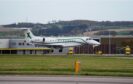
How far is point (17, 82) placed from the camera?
1952 centimetres

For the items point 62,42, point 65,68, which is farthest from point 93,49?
point 65,68

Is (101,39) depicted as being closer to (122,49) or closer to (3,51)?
(122,49)

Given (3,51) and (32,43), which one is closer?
(3,51)

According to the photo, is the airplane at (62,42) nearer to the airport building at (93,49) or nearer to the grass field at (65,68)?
the airport building at (93,49)

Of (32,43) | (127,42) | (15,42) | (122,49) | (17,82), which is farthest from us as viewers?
(15,42)

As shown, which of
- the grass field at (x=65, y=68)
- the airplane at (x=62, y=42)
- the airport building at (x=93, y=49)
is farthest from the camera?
the airplane at (x=62, y=42)

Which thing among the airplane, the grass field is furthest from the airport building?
the grass field

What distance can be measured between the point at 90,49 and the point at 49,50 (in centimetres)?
1045

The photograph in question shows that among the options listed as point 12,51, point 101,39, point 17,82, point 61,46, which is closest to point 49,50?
point 61,46

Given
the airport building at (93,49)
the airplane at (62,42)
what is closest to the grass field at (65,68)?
the airport building at (93,49)

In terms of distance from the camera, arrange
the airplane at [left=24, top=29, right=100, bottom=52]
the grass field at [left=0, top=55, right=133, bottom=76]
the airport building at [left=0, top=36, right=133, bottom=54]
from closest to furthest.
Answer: the grass field at [left=0, top=55, right=133, bottom=76], the airport building at [left=0, top=36, right=133, bottom=54], the airplane at [left=24, top=29, right=100, bottom=52]

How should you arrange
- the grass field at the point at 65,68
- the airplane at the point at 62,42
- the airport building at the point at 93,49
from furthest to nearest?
the airplane at the point at 62,42, the airport building at the point at 93,49, the grass field at the point at 65,68

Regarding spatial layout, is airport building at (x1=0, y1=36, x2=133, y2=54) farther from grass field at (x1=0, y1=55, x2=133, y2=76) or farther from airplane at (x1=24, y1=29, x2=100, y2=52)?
grass field at (x1=0, y1=55, x2=133, y2=76)

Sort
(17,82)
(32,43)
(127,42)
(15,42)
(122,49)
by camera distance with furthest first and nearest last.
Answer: (15,42), (32,43), (127,42), (122,49), (17,82)
